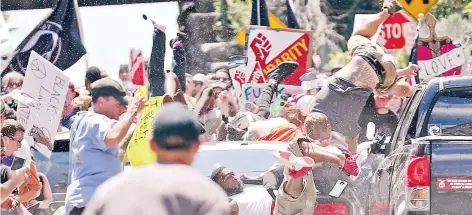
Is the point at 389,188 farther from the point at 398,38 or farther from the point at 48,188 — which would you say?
the point at 398,38

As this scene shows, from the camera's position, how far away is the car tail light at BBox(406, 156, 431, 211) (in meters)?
8.73

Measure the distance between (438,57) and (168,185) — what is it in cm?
1137

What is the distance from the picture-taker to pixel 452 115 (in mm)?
8914

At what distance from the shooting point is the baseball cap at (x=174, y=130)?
17.5ft

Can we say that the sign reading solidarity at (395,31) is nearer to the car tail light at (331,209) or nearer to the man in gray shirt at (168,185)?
the car tail light at (331,209)

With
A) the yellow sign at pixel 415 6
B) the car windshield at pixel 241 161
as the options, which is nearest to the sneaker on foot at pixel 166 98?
the car windshield at pixel 241 161

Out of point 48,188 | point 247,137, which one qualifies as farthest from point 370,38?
point 48,188

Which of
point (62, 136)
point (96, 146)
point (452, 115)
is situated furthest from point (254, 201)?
point (62, 136)

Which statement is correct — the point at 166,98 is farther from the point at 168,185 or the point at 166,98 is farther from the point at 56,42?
the point at 56,42

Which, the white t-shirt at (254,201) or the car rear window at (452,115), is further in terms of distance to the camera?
the white t-shirt at (254,201)

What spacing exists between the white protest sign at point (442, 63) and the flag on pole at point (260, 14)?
2.90 meters

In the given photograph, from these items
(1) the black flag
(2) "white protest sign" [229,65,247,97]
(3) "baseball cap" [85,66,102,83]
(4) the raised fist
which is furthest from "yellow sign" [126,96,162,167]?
(4) the raised fist

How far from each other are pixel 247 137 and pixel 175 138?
6.42 meters

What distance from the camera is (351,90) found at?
37.1ft
